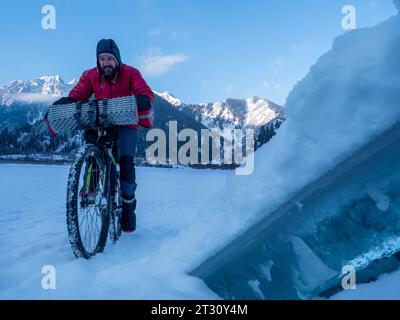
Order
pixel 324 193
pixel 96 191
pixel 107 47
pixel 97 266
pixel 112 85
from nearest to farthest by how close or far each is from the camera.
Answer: pixel 324 193
pixel 97 266
pixel 96 191
pixel 107 47
pixel 112 85

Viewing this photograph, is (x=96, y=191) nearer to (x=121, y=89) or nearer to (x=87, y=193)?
(x=87, y=193)

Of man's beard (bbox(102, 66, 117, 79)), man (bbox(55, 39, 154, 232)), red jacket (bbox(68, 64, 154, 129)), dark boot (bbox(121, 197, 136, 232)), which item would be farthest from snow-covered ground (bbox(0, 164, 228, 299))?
man's beard (bbox(102, 66, 117, 79))

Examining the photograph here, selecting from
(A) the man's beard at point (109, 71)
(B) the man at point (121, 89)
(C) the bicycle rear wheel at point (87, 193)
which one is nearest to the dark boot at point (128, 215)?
(B) the man at point (121, 89)

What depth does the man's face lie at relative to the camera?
313cm

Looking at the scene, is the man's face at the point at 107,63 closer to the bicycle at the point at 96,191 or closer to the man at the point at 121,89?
the man at the point at 121,89

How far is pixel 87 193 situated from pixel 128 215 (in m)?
0.88

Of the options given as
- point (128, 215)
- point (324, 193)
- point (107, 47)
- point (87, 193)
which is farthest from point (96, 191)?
point (324, 193)

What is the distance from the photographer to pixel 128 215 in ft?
11.7

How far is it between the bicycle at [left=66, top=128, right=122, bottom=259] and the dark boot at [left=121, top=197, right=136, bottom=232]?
56mm

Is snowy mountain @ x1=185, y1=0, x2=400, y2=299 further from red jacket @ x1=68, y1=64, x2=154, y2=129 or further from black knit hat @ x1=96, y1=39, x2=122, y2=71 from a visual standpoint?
black knit hat @ x1=96, y1=39, x2=122, y2=71

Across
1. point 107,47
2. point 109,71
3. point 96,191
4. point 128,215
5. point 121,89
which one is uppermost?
point 107,47

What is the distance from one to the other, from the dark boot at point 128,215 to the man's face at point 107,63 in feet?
4.34

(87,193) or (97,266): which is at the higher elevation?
(87,193)

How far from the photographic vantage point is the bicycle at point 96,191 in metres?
2.42
